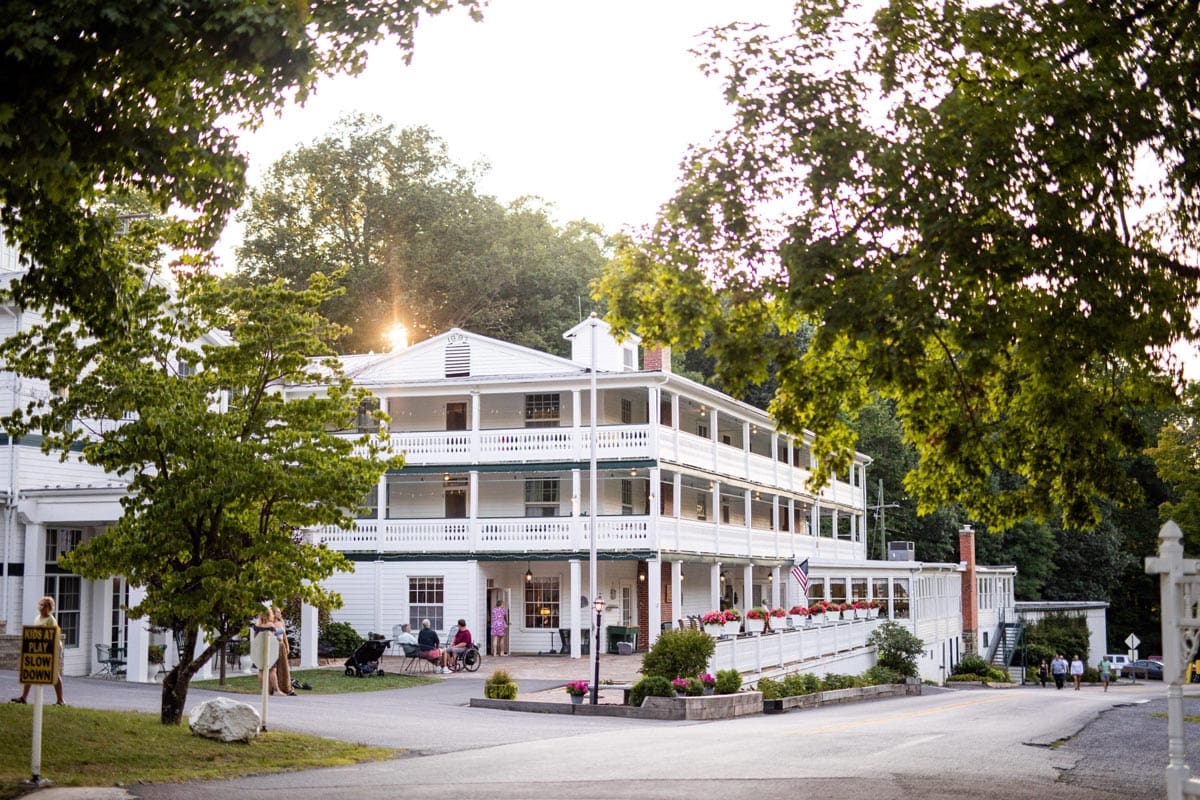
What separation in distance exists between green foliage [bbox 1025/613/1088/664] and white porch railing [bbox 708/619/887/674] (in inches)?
949

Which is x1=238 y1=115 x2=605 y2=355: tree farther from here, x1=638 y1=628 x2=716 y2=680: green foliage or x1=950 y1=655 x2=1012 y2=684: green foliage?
x1=638 y1=628 x2=716 y2=680: green foliage

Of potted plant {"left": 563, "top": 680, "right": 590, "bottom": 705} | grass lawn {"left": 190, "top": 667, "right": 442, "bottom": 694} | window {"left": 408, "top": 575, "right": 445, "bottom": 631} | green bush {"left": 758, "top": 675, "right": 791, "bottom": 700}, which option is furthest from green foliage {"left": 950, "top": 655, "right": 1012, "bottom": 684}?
potted plant {"left": 563, "top": 680, "right": 590, "bottom": 705}

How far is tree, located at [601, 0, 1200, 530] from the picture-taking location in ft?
45.5

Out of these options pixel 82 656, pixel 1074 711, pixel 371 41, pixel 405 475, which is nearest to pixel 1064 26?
pixel 371 41

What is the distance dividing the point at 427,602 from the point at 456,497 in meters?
4.13

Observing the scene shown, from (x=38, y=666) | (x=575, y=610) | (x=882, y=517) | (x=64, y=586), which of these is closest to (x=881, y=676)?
(x=575, y=610)

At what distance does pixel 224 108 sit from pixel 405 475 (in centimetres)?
3281

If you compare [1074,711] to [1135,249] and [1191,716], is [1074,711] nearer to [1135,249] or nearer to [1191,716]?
[1191,716]

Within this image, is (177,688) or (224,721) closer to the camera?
(224,721)

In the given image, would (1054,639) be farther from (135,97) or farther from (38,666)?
(135,97)

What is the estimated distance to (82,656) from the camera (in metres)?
30.8

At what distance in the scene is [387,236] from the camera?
224ft

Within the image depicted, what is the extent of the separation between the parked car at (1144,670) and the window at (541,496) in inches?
1650

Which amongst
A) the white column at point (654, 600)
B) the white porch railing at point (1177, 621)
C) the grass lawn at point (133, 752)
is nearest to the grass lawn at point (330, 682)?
the white column at point (654, 600)
